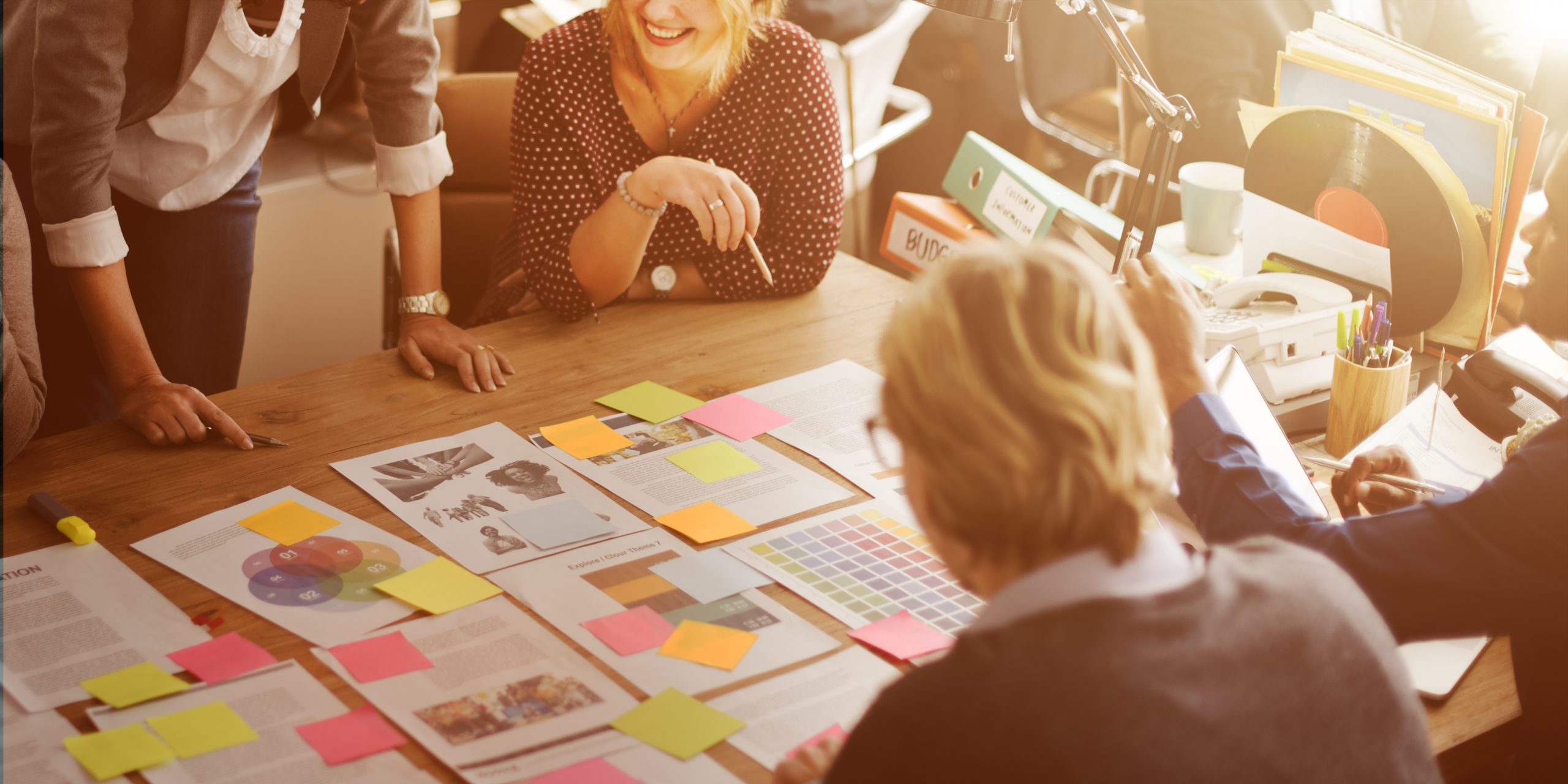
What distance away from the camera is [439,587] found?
44.3 inches

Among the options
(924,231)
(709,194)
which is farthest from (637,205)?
(924,231)

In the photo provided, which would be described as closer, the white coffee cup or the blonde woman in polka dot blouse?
the blonde woman in polka dot blouse

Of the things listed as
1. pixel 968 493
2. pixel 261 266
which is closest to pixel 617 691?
pixel 968 493

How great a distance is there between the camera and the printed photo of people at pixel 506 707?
956 millimetres

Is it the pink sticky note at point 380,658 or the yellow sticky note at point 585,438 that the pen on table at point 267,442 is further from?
the pink sticky note at point 380,658

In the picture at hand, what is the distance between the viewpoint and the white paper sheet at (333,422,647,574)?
3.94 ft

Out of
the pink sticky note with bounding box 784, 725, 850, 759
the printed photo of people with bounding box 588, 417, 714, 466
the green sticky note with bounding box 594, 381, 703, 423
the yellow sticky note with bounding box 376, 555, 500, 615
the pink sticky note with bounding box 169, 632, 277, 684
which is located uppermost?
the green sticky note with bounding box 594, 381, 703, 423

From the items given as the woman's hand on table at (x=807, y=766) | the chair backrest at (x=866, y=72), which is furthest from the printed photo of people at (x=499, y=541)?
the chair backrest at (x=866, y=72)

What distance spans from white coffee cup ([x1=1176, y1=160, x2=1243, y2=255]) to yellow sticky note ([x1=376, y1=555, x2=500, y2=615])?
4.29ft

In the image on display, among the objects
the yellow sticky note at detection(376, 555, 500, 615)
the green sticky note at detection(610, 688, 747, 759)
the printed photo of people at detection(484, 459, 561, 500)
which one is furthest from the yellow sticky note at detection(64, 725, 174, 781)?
the printed photo of people at detection(484, 459, 561, 500)

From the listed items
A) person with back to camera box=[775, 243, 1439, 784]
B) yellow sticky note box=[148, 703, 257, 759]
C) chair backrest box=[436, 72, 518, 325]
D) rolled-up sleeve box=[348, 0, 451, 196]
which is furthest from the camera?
chair backrest box=[436, 72, 518, 325]

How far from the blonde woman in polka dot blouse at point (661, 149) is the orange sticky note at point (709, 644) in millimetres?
715

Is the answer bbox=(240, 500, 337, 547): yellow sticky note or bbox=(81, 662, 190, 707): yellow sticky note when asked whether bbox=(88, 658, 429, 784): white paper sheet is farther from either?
bbox=(240, 500, 337, 547): yellow sticky note

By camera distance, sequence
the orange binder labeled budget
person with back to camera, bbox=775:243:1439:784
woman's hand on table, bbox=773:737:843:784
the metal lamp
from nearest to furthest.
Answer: person with back to camera, bbox=775:243:1439:784
woman's hand on table, bbox=773:737:843:784
the metal lamp
the orange binder labeled budget
